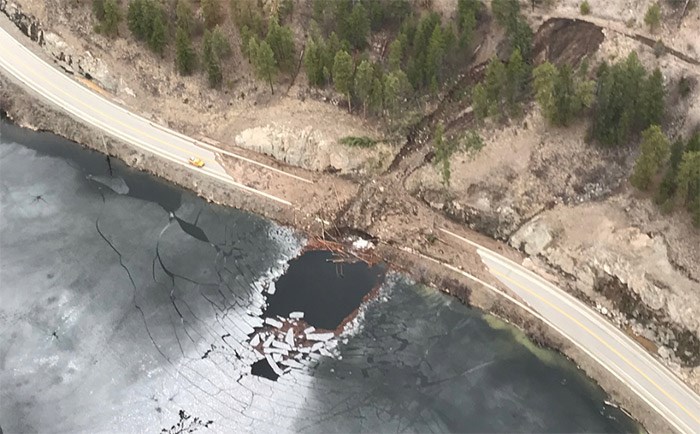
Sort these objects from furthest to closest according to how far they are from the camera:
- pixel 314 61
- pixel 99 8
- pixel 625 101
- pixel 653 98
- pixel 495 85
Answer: pixel 99 8
pixel 314 61
pixel 495 85
pixel 625 101
pixel 653 98

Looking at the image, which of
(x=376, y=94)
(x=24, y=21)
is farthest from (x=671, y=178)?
(x=24, y=21)

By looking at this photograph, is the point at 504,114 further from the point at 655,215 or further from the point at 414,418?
the point at 414,418

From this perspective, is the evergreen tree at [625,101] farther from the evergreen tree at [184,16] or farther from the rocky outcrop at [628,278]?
the evergreen tree at [184,16]

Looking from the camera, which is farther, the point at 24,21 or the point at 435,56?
the point at 24,21

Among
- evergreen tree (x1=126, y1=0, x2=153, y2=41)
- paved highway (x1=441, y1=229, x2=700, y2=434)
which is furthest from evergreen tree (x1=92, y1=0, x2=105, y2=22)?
paved highway (x1=441, y1=229, x2=700, y2=434)

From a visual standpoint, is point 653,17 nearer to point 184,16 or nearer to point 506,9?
point 506,9

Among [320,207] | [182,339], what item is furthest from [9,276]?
[320,207]
